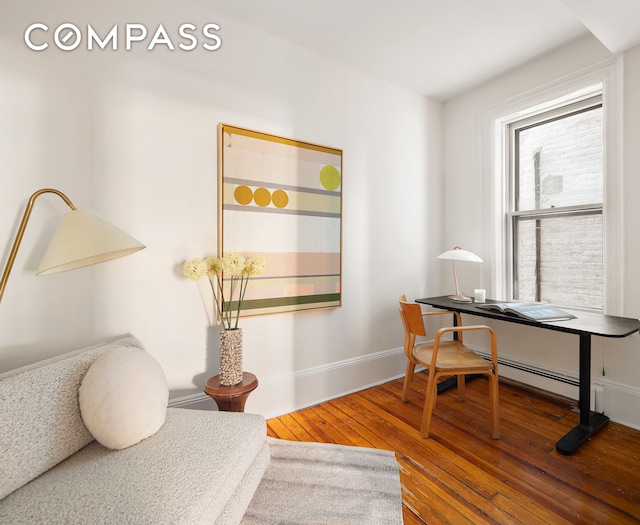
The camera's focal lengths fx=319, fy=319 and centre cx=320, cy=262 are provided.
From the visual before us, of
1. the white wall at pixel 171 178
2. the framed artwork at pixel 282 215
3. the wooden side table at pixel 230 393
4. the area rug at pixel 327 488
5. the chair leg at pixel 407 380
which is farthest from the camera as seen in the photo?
the chair leg at pixel 407 380

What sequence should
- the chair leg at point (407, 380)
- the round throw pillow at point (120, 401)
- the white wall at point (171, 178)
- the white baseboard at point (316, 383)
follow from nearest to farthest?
the round throw pillow at point (120, 401) → the white wall at point (171, 178) → the white baseboard at point (316, 383) → the chair leg at point (407, 380)

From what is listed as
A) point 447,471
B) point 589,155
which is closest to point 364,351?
point 447,471

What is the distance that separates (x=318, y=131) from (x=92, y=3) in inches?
57.2

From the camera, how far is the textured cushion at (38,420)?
1019 millimetres

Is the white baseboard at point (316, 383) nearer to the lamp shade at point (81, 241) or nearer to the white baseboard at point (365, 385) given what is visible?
the white baseboard at point (365, 385)

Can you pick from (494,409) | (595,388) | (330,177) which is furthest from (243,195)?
(595,388)

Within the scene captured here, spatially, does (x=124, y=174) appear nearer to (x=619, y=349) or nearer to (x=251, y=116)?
(x=251, y=116)

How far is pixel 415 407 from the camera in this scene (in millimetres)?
2338

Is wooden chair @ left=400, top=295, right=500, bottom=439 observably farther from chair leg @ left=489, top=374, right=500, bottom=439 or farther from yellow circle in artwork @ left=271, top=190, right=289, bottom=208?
yellow circle in artwork @ left=271, top=190, right=289, bottom=208

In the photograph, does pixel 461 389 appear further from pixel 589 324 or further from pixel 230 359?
pixel 230 359

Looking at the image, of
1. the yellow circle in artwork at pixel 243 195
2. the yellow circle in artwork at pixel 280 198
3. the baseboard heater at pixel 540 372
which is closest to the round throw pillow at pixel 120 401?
the yellow circle in artwork at pixel 243 195

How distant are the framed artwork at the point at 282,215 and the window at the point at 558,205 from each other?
1.68m

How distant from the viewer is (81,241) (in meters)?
1.28

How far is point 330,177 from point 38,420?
6.90ft
